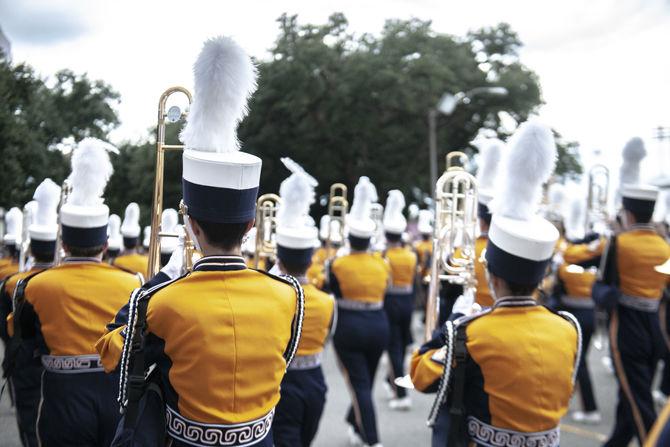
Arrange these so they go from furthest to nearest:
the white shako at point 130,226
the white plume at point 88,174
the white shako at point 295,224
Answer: the white shako at point 130,226, the white shako at point 295,224, the white plume at point 88,174

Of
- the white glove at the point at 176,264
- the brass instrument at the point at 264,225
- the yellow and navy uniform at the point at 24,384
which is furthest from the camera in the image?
the brass instrument at the point at 264,225

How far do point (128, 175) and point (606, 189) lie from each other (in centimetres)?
610

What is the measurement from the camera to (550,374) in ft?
9.45

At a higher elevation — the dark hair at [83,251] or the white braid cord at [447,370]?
the dark hair at [83,251]

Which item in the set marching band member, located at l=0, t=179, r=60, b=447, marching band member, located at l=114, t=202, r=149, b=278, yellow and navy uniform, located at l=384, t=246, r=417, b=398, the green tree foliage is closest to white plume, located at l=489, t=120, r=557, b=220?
marching band member, located at l=0, t=179, r=60, b=447

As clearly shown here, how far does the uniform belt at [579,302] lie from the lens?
7.98 metres

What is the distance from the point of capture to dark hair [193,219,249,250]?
8.43 ft

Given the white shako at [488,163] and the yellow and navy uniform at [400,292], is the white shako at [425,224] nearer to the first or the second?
the yellow and navy uniform at [400,292]

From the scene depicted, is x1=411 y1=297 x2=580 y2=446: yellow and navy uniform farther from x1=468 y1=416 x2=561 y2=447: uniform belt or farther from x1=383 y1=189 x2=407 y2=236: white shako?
x1=383 y1=189 x2=407 y2=236: white shako

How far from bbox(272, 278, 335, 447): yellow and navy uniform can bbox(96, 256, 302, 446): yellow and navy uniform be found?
170cm

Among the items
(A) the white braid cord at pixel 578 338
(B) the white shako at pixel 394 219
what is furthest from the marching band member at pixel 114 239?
(A) the white braid cord at pixel 578 338

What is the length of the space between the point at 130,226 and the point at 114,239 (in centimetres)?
75

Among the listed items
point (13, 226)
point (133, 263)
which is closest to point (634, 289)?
point (133, 263)

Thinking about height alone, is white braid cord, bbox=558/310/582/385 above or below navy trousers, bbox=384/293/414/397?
above
